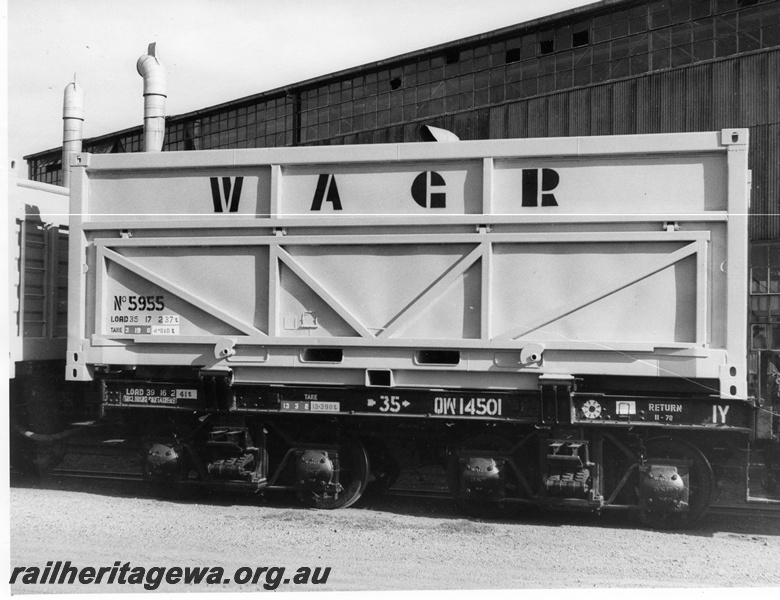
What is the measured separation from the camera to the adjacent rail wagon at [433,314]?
7109 millimetres

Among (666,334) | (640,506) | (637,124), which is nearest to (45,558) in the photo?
(640,506)

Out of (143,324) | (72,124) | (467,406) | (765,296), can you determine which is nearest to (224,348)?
(143,324)

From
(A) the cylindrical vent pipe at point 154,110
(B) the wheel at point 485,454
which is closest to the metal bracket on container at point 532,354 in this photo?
(B) the wheel at point 485,454

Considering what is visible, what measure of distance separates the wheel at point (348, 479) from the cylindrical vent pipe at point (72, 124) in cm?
564

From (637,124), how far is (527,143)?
894cm

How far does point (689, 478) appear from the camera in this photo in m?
7.39

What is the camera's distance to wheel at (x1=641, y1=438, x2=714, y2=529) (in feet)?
24.2

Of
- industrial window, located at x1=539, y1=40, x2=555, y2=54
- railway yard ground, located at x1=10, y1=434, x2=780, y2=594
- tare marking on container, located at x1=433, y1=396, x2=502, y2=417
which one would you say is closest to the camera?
railway yard ground, located at x1=10, y1=434, x2=780, y2=594

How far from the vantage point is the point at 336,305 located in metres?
7.70

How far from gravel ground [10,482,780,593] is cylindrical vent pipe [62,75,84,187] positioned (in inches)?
203

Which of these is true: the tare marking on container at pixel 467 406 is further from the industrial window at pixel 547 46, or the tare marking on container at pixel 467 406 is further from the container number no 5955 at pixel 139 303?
the industrial window at pixel 547 46

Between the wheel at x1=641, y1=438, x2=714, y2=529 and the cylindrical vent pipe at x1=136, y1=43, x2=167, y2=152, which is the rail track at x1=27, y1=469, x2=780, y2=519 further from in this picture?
the cylindrical vent pipe at x1=136, y1=43, x2=167, y2=152

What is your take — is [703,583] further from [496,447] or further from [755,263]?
[755,263]

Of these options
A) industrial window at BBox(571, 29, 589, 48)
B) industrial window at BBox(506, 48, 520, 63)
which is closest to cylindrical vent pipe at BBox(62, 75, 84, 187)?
industrial window at BBox(506, 48, 520, 63)
